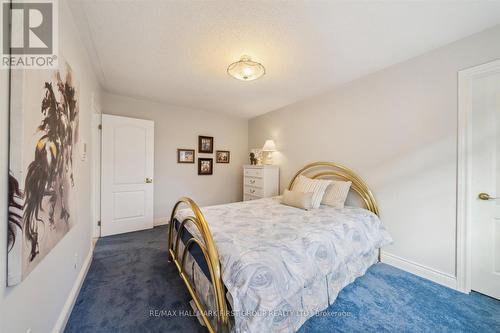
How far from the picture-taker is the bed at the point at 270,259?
1.11 metres

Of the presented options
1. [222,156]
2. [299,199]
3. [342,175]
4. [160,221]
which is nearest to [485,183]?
[342,175]

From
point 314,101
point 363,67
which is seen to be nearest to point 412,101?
point 363,67

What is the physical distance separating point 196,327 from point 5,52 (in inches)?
76.6

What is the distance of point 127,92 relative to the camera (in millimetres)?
3338

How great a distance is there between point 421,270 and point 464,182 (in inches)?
42.1

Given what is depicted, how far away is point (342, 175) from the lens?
2.85 metres

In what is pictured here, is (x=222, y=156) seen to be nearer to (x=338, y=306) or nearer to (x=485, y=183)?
(x=338, y=306)

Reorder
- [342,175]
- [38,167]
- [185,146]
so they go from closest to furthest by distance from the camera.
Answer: [38,167] → [342,175] → [185,146]

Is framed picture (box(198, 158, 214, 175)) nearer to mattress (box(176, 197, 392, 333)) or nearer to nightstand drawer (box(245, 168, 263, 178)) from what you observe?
nightstand drawer (box(245, 168, 263, 178))

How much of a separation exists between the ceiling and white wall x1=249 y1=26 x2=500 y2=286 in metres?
0.18

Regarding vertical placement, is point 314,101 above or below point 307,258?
above

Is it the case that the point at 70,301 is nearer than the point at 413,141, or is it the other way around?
the point at 70,301

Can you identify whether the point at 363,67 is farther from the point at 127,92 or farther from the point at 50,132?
the point at 127,92

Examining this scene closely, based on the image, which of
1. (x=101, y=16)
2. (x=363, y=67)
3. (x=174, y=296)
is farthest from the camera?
(x=363, y=67)
